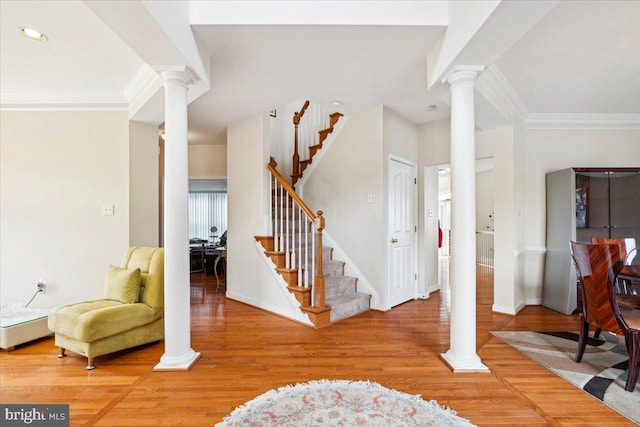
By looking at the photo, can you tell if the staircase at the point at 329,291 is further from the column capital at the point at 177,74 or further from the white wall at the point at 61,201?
the column capital at the point at 177,74

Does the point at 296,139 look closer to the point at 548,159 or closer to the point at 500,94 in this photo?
the point at 500,94

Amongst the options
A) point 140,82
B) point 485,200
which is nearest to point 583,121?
point 485,200

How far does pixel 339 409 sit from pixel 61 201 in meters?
Answer: 4.03

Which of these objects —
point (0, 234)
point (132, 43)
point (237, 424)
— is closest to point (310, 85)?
point (132, 43)

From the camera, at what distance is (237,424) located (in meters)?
1.77

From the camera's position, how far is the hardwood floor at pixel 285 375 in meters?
1.91

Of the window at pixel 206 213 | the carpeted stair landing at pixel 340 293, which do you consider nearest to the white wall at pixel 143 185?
the carpeted stair landing at pixel 340 293

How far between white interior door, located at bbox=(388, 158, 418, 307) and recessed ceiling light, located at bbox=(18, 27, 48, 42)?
3.79m

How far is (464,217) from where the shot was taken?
8.16 ft

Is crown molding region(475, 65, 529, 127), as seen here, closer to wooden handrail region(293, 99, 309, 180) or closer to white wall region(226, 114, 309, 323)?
white wall region(226, 114, 309, 323)

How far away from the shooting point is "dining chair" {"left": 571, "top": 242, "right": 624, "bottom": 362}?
222 cm

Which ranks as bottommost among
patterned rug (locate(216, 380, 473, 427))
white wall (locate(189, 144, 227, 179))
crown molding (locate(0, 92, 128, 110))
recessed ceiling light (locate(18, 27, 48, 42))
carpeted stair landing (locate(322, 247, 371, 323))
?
patterned rug (locate(216, 380, 473, 427))

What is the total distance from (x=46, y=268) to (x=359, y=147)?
14.0 ft

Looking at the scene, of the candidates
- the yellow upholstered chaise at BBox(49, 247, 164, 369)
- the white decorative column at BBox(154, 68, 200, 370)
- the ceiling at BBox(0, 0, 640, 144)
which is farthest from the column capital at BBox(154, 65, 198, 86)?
the yellow upholstered chaise at BBox(49, 247, 164, 369)
